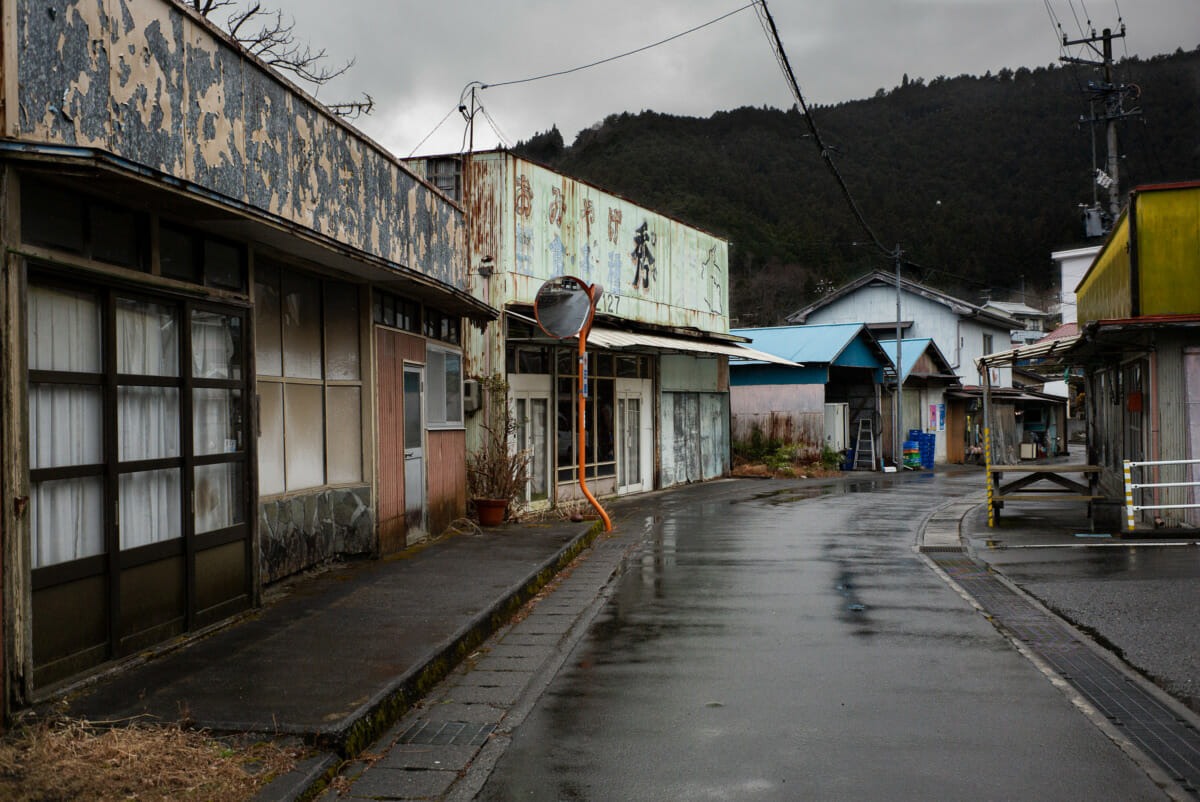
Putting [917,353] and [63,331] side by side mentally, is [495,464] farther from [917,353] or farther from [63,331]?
[917,353]

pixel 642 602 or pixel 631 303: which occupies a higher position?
pixel 631 303

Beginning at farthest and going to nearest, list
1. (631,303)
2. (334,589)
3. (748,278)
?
(748,278), (631,303), (334,589)

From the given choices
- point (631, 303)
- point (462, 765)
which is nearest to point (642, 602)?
point (462, 765)

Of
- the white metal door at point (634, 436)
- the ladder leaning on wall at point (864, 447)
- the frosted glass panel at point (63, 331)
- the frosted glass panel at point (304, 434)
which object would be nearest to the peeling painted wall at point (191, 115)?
the frosted glass panel at point (63, 331)

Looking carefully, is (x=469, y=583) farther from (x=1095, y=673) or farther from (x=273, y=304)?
(x=1095, y=673)

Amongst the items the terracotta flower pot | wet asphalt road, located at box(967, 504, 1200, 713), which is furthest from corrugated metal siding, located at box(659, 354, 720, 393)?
the terracotta flower pot

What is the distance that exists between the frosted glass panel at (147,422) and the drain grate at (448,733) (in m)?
2.47

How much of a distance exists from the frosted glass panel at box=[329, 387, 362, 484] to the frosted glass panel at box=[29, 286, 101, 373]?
4601 millimetres

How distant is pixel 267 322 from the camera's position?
8.98 meters

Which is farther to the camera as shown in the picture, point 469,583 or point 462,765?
point 469,583

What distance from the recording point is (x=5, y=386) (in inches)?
192

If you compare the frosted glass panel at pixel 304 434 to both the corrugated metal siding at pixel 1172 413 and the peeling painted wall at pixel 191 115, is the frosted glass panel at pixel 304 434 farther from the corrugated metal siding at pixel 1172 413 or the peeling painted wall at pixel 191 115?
the corrugated metal siding at pixel 1172 413

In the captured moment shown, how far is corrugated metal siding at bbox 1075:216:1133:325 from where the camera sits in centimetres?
1437

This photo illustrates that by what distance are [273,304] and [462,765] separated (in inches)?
217
